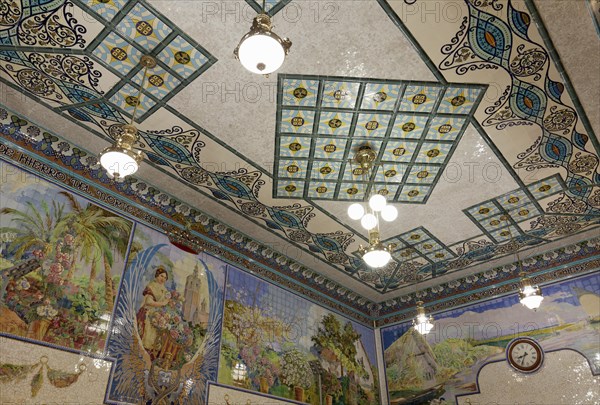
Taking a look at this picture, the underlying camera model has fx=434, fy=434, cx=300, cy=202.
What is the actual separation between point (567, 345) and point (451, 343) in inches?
87.9

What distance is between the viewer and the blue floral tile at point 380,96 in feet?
17.2

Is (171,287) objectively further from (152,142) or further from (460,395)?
(460,395)

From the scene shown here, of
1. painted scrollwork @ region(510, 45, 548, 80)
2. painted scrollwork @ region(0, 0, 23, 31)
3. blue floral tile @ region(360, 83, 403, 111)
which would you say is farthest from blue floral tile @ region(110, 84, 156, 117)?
painted scrollwork @ region(510, 45, 548, 80)

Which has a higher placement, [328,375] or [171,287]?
[171,287]

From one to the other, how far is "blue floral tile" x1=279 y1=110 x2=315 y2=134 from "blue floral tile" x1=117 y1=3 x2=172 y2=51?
1710mm

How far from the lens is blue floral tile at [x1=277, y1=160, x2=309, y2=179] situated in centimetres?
645

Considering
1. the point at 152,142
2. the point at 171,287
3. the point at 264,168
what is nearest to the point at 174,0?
the point at 152,142

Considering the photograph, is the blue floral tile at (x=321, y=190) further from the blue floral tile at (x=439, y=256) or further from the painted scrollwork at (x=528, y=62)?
the blue floral tile at (x=439, y=256)

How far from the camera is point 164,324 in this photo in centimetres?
621

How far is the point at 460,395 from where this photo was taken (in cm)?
888

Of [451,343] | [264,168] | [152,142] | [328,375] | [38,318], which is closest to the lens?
[38,318]

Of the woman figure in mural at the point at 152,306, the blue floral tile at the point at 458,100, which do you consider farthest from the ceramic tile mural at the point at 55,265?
the blue floral tile at the point at 458,100

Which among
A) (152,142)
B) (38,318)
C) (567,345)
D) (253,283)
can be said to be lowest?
(38,318)

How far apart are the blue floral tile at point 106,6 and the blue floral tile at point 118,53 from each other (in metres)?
0.24
